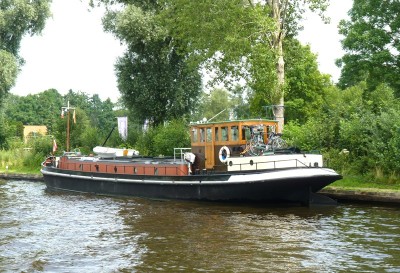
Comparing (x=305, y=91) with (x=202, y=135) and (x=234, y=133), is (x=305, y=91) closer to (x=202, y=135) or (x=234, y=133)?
(x=202, y=135)

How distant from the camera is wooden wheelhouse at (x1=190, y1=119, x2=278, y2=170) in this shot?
24391 mm

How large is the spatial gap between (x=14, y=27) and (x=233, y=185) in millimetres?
31403

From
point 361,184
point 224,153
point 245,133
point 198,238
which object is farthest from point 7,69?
point 198,238

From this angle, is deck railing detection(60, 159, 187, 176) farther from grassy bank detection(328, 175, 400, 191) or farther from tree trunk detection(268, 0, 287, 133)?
grassy bank detection(328, 175, 400, 191)

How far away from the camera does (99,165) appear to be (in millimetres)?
30797

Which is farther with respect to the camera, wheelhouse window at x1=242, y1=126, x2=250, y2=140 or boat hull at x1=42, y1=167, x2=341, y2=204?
wheelhouse window at x1=242, y1=126, x2=250, y2=140

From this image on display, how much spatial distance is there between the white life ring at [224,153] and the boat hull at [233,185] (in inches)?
35.2

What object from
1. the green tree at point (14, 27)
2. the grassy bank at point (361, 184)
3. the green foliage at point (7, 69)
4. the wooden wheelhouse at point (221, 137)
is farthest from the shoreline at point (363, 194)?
the green tree at point (14, 27)

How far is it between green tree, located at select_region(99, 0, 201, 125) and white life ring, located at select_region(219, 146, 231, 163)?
60.9 feet

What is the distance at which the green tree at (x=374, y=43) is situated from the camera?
132 feet

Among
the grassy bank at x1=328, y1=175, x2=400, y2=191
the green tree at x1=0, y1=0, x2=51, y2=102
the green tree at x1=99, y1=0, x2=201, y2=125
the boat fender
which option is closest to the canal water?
the grassy bank at x1=328, y1=175, x2=400, y2=191

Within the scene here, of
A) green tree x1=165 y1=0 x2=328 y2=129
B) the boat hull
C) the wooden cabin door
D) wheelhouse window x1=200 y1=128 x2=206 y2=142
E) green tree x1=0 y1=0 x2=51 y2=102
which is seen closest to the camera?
the boat hull

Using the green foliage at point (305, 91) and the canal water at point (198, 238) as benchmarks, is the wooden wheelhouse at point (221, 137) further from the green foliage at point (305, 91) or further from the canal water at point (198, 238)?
the green foliage at point (305, 91)

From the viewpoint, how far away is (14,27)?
46.6m
